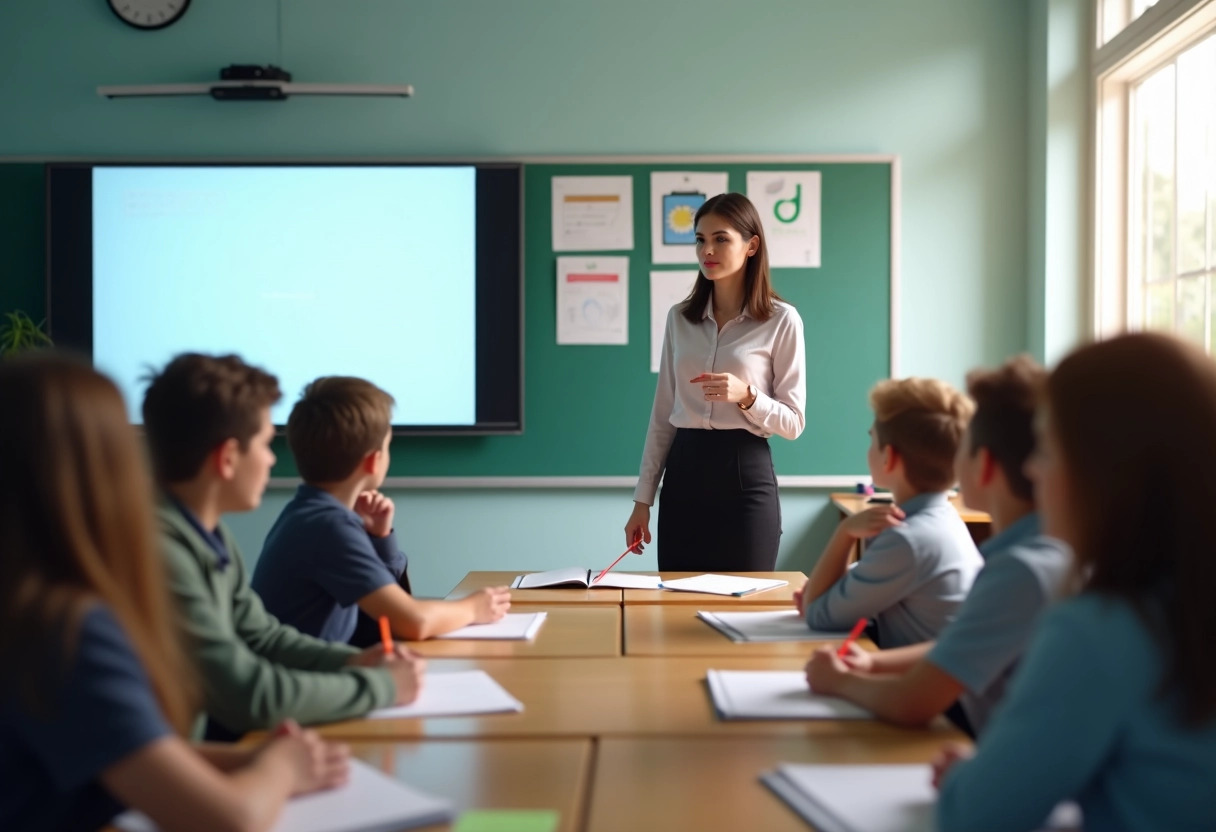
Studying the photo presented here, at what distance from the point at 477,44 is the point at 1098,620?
3.77m

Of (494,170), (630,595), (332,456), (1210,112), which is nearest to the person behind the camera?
(332,456)

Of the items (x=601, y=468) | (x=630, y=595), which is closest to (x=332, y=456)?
(x=630, y=595)

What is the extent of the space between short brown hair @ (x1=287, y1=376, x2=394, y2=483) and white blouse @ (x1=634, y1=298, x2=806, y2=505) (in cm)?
114

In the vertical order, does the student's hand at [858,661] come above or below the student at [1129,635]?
below

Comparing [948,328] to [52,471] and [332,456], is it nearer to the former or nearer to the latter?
[332,456]

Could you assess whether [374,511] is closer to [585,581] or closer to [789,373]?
[585,581]

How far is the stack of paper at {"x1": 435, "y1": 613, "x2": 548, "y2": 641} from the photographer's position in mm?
1938

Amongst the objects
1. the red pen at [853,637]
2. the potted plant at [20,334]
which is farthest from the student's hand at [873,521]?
the potted plant at [20,334]

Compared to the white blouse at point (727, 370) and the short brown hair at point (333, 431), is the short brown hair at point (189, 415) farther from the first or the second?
the white blouse at point (727, 370)

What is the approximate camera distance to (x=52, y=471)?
2.95 feet

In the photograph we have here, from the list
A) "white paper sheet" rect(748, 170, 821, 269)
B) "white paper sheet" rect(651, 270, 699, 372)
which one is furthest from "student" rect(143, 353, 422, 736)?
"white paper sheet" rect(748, 170, 821, 269)

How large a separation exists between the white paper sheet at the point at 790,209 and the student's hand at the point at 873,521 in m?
2.31

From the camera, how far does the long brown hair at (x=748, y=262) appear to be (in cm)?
295

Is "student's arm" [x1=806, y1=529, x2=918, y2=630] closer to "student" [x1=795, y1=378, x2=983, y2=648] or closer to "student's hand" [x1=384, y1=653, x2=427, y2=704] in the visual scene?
"student" [x1=795, y1=378, x2=983, y2=648]
